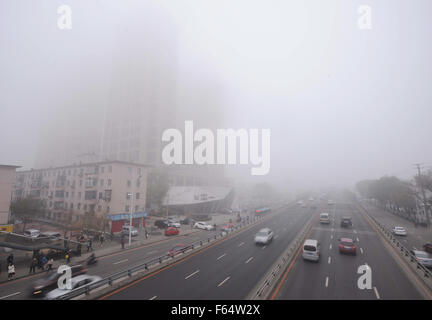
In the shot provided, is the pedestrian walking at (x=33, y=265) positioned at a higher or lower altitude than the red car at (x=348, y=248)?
lower

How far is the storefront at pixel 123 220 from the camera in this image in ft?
134

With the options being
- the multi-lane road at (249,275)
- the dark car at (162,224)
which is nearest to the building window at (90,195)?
the dark car at (162,224)

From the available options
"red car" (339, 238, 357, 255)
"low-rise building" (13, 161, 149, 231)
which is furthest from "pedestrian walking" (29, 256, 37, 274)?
"red car" (339, 238, 357, 255)

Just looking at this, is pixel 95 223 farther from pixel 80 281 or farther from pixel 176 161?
pixel 176 161

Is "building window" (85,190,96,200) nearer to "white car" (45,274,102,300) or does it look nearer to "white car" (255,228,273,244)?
"white car" (45,274,102,300)

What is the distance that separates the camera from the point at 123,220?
43531 millimetres

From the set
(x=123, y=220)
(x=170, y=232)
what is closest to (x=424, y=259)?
(x=170, y=232)

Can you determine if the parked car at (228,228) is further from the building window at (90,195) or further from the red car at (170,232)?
the building window at (90,195)

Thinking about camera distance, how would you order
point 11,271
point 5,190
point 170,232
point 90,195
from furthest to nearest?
point 90,195, point 170,232, point 5,190, point 11,271

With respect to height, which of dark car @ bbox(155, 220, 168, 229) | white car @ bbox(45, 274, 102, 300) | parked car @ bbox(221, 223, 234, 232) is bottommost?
dark car @ bbox(155, 220, 168, 229)

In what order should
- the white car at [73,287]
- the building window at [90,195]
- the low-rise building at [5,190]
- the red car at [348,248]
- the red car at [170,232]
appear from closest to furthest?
the white car at [73,287]
the red car at [348,248]
the low-rise building at [5,190]
the red car at [170,232]
the building window at [90,195]

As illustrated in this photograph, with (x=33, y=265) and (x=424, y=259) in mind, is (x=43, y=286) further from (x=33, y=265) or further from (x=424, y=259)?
(x=424, y=259)

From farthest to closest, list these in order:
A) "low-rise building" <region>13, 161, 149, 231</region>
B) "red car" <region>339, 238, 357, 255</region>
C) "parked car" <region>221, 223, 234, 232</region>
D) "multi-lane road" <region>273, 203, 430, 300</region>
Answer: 1. "low-rise building" <region>13, 161, 149, 231</region>
2. "parked car" <region>221, 223, 234, 232</region>
3. "red car" <region>339, 238, 357, 255</region>
4. "multi-lane road" <region>273, 203, 430, 300</region>

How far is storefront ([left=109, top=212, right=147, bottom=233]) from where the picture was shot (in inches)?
1605
